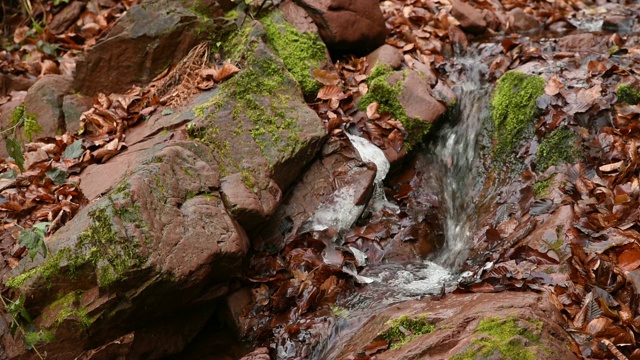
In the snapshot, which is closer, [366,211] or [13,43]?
[366,211]

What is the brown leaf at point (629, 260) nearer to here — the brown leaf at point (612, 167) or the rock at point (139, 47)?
the brown leaf at point (612, 167)

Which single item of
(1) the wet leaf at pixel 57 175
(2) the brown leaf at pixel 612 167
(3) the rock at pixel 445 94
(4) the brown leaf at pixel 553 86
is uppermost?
(1) the wet leaf at pixel 57 175

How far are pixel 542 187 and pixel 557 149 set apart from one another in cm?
42

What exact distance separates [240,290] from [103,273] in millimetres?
1126

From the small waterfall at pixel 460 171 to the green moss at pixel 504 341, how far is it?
163 centimetres

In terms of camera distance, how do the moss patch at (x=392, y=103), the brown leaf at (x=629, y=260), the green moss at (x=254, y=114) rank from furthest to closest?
the moss patch at (x=392, y=103), the green moss at (x=254, y=114), the brown leaf at (x=629, y=260)

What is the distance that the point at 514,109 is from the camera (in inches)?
203

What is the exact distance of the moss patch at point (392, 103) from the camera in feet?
17.7

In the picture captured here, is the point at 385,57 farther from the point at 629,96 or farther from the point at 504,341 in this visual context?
the point at 504,341

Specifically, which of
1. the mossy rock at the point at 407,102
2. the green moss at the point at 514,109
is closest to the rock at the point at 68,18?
the mossy rock at the point at 407,102

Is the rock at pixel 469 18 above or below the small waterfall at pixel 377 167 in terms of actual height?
above

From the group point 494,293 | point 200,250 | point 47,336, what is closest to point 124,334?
point 47,336

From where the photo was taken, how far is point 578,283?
3.53 m

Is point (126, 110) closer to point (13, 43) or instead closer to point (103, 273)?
point (103, 273)
